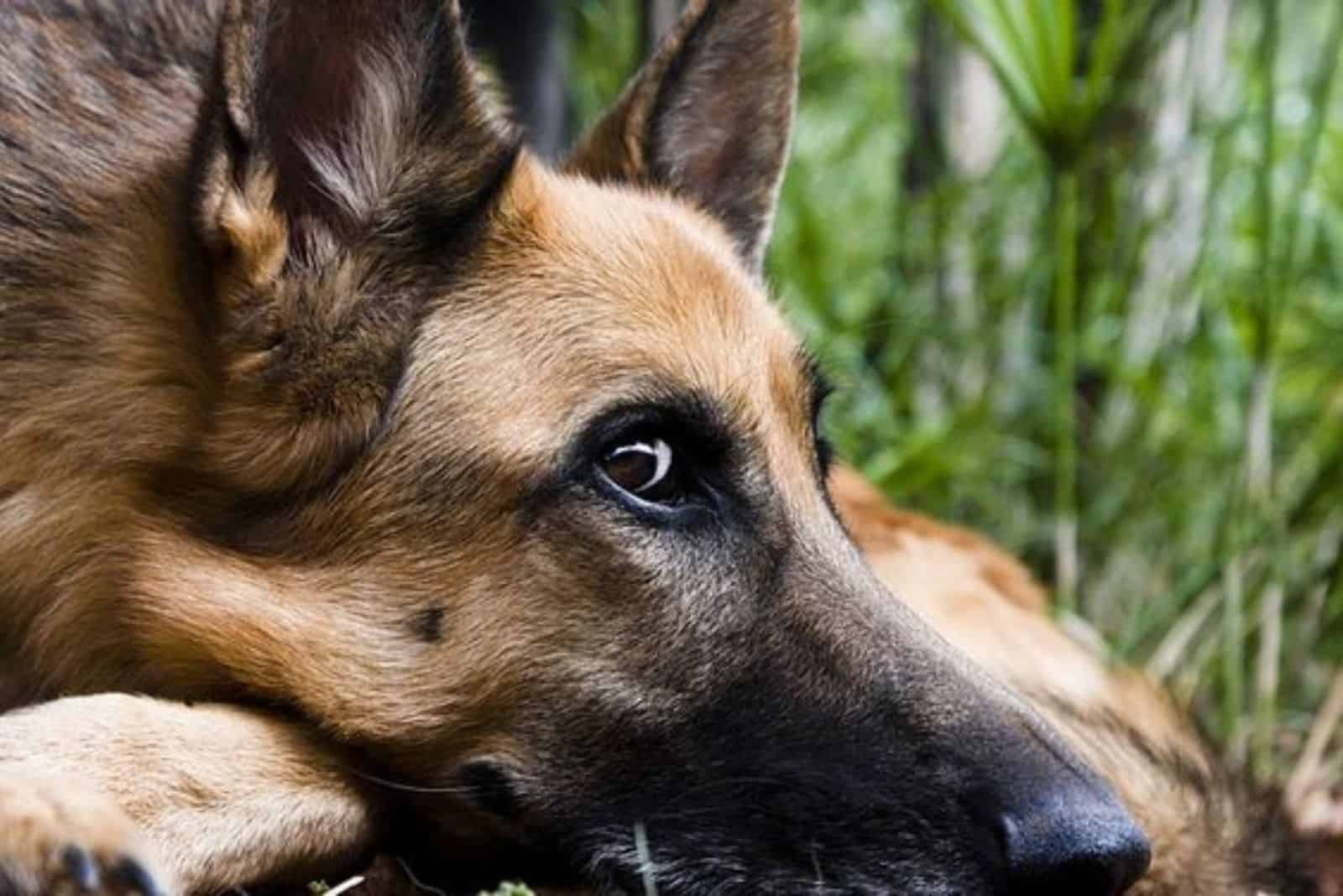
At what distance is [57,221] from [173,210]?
200 mm

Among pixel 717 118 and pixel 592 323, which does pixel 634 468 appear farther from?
pixel 717 118

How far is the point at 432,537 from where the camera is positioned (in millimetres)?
3078

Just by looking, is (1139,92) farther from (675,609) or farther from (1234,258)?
(675,609)

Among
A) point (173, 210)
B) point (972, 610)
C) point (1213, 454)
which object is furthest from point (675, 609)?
point (1213, 454)

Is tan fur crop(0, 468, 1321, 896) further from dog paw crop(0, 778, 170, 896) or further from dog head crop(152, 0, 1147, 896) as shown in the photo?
dog head crop(152, 0, 1147, 896)

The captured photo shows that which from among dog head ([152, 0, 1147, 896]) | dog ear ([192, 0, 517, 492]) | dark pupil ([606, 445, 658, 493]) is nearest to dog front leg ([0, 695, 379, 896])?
dog head ([152, 0, 1147, 896])

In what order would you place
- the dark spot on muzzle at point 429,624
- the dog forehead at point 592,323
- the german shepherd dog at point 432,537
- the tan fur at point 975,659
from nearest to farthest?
the tan fur at point 975,659 → the german shepherd dog at point 432,537 → the dark spot on muzzle at point 429,624 → the dog forehead at point 592,323

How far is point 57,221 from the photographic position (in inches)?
129

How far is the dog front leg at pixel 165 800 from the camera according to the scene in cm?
243

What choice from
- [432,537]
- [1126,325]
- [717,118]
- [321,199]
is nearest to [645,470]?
[432,537]

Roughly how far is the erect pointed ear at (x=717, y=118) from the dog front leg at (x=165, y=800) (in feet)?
4.75

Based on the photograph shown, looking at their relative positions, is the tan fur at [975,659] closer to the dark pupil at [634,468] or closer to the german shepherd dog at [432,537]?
the german shepherd dog at [432,537]

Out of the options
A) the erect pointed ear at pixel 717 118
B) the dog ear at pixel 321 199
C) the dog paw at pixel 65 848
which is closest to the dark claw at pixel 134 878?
the dog paw at pixel 65 848

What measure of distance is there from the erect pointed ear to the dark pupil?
0.94 metres
